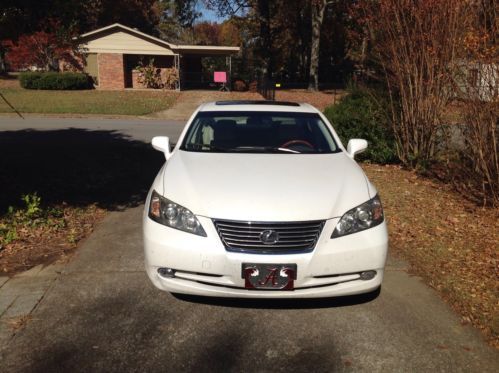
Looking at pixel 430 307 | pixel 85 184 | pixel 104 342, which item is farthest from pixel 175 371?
pixel 85 184

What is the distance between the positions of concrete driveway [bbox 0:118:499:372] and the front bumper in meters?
0.28

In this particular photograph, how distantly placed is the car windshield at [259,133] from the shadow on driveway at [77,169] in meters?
2.11

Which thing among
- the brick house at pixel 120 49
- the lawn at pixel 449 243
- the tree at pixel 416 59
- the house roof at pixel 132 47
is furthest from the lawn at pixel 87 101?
the lawn at pixel 449 243

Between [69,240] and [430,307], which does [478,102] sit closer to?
[430,307]

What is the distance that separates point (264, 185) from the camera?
3475mm

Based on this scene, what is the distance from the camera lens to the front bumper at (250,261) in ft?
10.2

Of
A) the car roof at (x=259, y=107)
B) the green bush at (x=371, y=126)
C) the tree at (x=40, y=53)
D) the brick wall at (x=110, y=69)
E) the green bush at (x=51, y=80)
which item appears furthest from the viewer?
the tree at (x=40, y=53)

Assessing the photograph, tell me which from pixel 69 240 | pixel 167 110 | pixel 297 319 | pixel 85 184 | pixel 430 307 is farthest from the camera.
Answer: pixel 167 110

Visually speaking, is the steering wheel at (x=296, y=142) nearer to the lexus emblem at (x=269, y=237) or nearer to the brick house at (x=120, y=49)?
the lexus emblem at (x=269, y=237)

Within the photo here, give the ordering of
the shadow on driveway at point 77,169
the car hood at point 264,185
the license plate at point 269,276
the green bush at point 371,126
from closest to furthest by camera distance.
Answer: the license plate at point 269,276, the car hood at point 264,185, the shadow on driveway at point 77,169, the green bush at point 371,126

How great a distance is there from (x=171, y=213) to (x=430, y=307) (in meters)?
2.17

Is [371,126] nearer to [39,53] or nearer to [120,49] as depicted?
[120,49]

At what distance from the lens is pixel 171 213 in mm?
Result: 3367

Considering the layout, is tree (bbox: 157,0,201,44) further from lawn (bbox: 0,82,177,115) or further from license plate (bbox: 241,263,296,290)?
license plate (bbox: 241,263,296,290)
